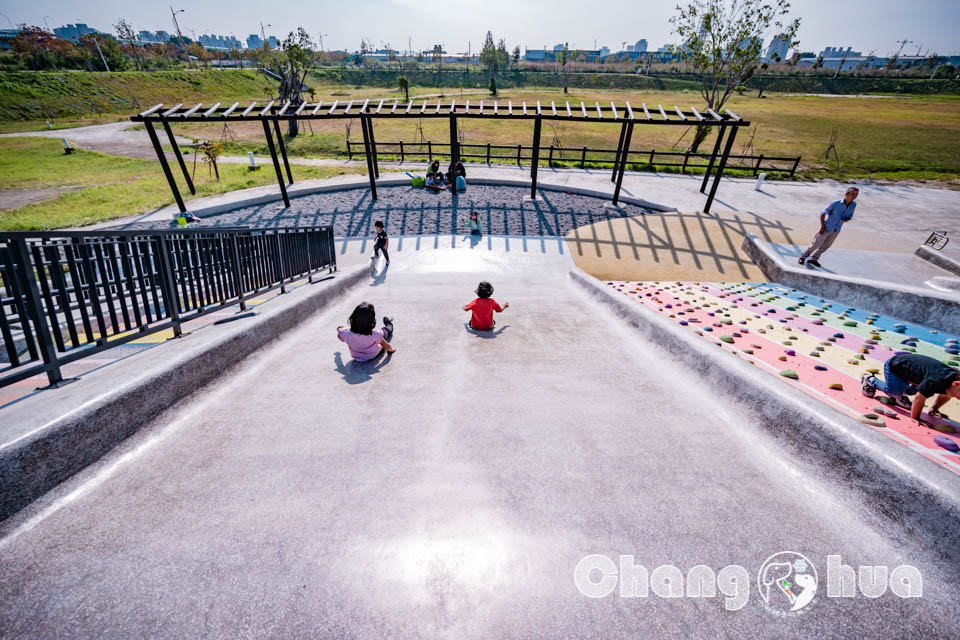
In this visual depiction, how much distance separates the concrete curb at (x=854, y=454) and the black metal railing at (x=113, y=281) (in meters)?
5.94

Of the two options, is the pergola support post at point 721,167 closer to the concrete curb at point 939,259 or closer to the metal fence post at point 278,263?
the concrete curb at point 939,259

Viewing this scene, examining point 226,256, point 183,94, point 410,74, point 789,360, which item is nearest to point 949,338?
point 789,360

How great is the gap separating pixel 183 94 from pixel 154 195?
60.8 metres

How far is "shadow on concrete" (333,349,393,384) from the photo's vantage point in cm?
432

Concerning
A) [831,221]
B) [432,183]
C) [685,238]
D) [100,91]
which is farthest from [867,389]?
[100,91]

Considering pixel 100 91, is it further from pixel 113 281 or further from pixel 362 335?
pixel 362 335

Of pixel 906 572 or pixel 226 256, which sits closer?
pixel 906 572

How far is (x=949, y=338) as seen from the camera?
614 centimetres

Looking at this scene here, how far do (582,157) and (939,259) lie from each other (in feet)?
50.6

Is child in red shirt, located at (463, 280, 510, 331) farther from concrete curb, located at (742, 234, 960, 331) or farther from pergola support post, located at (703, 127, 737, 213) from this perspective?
pergola support post, located at (703, 127, 737, 213)

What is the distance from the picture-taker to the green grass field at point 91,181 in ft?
46.6

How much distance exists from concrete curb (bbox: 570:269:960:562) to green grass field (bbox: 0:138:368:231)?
1862 centimetres

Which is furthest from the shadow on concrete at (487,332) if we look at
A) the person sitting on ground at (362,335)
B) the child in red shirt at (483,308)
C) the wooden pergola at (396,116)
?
the wooden pergola at (396,116)

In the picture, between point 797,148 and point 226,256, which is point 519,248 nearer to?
point 226,256
